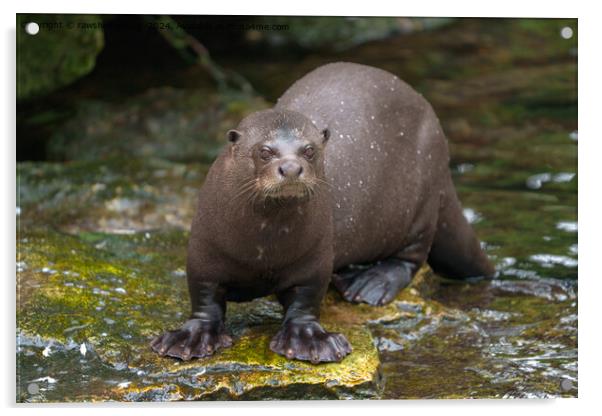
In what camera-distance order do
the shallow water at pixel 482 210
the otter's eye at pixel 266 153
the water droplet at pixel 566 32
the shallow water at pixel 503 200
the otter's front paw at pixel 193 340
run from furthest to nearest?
the water droplet at pixel 566 32 → the shallow water at pixel 503 200 → the shallow water at pixel 482 210 → the otter's front paw at pixel 193 340 → the otter's eye at pixel 266 153

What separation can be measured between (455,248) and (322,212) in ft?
5.29

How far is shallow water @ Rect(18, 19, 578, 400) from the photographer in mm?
5387

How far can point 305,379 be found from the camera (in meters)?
4.94

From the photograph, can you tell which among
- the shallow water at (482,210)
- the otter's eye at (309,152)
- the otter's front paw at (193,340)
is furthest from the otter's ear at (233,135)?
the shallow water at (482,210)

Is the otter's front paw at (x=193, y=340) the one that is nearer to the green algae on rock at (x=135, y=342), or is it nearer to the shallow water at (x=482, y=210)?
the green algae on rock at (x=135, y=342)

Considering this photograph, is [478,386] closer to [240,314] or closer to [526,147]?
[240,314]

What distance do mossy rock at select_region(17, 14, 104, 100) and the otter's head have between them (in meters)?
1.24

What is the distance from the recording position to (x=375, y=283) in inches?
238

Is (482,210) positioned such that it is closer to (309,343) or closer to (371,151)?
(371,151)

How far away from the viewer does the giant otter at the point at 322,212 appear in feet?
15.9

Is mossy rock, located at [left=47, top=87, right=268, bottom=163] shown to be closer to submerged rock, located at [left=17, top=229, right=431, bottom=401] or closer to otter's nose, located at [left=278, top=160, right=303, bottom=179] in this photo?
submerged rock, located at [left=17, top=229, right=431, bottom=401]

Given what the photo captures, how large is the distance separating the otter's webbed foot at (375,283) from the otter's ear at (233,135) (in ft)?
4.38
